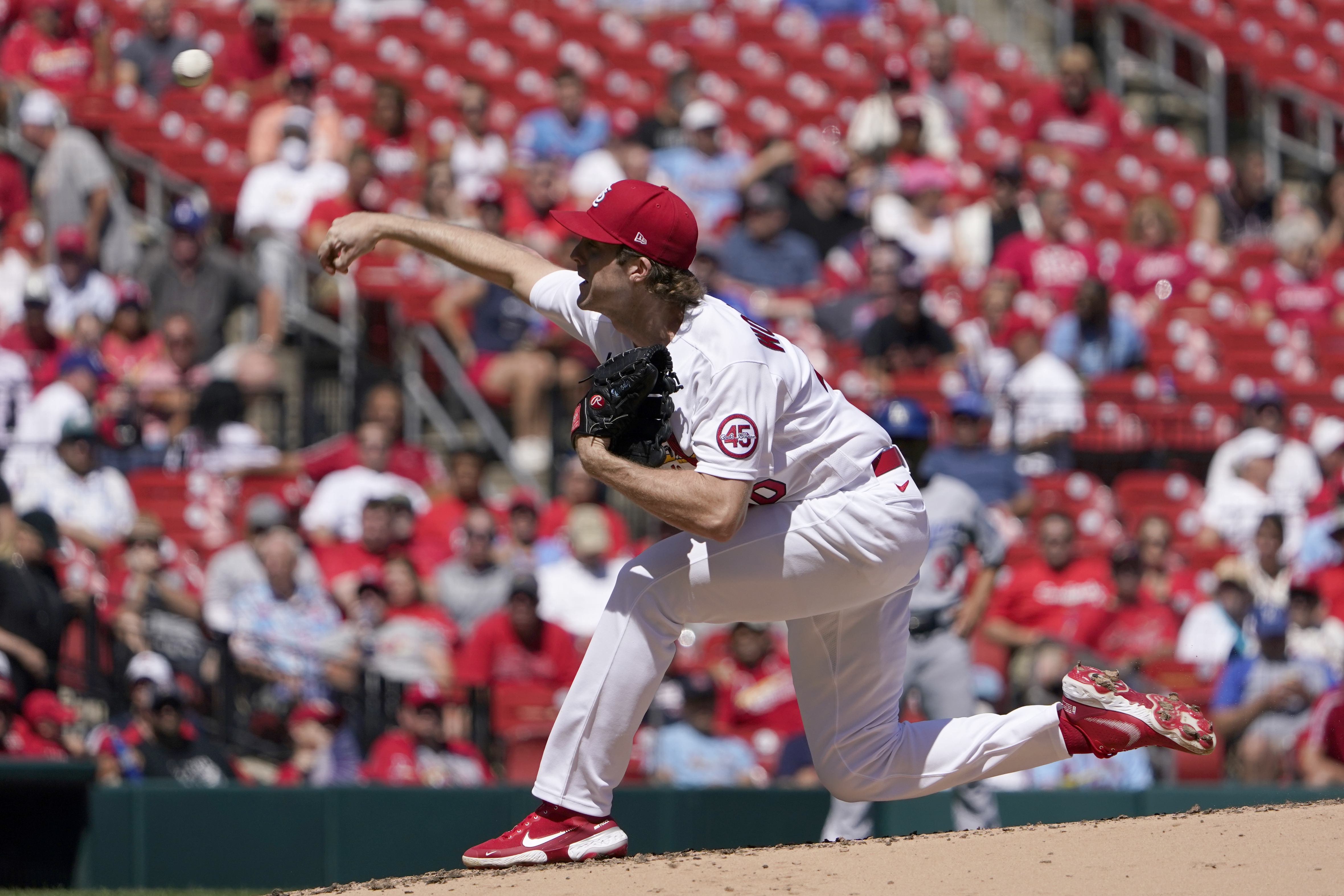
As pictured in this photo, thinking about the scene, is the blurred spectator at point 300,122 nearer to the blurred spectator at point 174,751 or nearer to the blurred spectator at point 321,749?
the blurred spectator at point 321,749

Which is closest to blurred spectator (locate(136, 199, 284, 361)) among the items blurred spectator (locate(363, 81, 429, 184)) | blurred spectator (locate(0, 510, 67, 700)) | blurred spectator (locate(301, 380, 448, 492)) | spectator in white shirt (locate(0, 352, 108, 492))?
→ spectator in white shirt (locate(0, 352, 108, 492))

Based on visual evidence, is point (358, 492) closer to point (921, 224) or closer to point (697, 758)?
point (697, 758)

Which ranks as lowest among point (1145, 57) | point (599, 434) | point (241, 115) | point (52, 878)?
point (52, 878)

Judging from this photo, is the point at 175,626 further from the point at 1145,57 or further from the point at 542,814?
the point at 1145,57

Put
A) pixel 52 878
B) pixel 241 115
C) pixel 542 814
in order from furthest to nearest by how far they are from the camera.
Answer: pixel 241 115, pixel 52 878, pixel 542 814

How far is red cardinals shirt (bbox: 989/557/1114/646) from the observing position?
26.8 ft

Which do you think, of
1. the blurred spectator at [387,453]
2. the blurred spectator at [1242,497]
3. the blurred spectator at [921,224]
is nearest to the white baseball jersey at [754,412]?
the blurred spectator at [387,453]

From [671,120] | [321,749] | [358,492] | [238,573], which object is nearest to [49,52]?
[671,120]

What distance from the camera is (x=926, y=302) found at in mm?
10680

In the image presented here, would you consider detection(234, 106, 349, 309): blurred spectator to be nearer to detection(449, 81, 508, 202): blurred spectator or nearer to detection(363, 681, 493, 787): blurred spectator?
detection(449, 81, 508, 202): blurred spectator

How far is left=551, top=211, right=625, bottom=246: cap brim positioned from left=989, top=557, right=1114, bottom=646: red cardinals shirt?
4723 mm

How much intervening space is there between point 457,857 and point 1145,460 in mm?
4981

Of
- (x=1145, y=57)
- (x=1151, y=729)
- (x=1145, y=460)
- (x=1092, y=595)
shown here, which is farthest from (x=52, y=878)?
(x=1145, y=57)

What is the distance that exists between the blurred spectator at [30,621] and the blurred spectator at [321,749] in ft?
3.47
